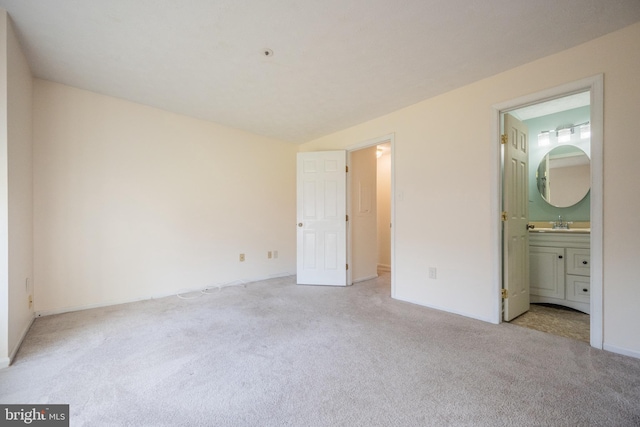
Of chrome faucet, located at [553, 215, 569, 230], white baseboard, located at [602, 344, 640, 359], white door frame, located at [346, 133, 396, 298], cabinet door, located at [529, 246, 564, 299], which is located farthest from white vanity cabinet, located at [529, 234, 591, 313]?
white door frame, located at [346, 133, 396, 298]

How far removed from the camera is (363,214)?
4293 millimetres

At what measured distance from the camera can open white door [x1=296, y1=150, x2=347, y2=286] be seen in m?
3.95

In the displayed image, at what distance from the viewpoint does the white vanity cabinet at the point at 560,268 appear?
2.82 meters

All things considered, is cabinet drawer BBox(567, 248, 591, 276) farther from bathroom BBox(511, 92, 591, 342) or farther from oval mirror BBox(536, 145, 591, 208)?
oval mirror BBox(536, 145, 591, 208)

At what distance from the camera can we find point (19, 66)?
2090 millimetres

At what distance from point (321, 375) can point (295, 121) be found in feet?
9.99

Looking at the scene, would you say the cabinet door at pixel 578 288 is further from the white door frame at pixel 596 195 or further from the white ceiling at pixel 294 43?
the white ceiling at pixel 294 43

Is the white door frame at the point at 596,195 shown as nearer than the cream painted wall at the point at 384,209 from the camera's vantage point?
Yes

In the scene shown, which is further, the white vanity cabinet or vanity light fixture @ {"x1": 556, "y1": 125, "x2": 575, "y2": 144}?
vanity light fixture @ {"x1": 556, "y1": 125, "x2": 575, "y2": 144}

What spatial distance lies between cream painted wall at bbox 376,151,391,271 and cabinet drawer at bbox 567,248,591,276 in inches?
104

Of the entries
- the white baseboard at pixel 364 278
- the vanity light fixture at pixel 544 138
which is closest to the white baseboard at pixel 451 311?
the white baseboard at pixel 364 278

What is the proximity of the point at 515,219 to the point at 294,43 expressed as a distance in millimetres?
2609

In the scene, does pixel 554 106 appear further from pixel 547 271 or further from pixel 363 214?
pixel 363 214

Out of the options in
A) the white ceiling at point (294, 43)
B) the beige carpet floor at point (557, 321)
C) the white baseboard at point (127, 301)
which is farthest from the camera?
the white baseboard at point (127, 301)
